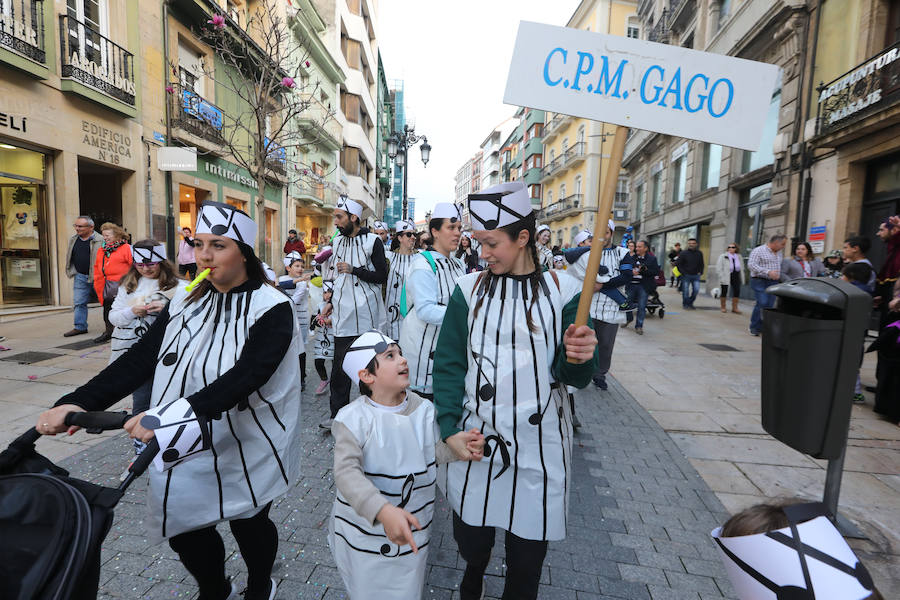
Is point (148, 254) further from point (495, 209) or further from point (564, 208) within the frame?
point (564, 208)

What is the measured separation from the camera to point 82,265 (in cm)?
802

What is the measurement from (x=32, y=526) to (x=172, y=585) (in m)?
1.59

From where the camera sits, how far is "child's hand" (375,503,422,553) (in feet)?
4.49

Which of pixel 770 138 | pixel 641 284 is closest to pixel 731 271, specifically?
pixel 641 284

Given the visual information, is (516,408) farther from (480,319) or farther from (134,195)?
(134,195)

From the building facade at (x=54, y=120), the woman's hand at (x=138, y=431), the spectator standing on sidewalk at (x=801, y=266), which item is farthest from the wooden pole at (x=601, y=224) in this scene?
the building facade at (x=54, y=120)

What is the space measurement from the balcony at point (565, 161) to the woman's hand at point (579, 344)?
3684 cm

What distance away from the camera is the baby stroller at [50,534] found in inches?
39.5

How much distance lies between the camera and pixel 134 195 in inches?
481

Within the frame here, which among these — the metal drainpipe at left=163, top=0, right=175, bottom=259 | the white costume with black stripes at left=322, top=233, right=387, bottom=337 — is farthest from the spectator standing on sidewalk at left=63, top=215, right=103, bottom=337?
the white costume with black stripes at left=322, top=233, right=387, bottom=337

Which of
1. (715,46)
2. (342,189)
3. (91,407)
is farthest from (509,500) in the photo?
(342,189)

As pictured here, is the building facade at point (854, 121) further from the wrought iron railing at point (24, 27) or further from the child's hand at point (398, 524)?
the wrought iron railing at point (24, 27)

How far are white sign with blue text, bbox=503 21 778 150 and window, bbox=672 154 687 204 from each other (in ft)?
72.7

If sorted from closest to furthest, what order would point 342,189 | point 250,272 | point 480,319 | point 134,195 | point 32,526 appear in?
1. point 32,526
2. point 480,319
3. point 250,272
4. point 134,195
5. point 342,189
